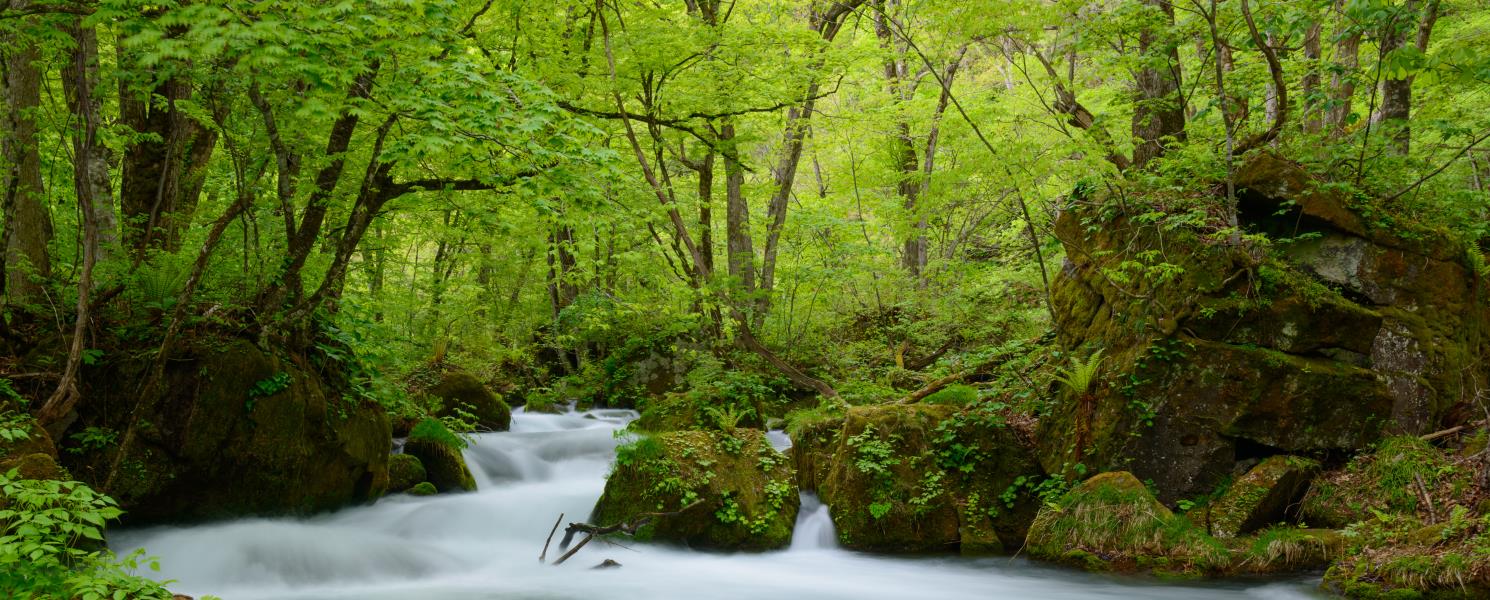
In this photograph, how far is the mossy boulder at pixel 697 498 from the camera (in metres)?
8.22

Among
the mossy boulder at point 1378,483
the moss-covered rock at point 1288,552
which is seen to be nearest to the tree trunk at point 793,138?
the moss-covered rock at point 1288,552

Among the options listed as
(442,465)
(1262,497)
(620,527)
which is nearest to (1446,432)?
(1262,497)

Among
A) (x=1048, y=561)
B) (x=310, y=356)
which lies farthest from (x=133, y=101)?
(x=1048, y=561)

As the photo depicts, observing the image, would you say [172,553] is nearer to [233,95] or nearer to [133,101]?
[233,95]

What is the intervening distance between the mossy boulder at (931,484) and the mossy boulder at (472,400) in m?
6.52

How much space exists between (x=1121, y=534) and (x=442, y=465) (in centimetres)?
782

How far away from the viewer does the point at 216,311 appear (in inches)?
302

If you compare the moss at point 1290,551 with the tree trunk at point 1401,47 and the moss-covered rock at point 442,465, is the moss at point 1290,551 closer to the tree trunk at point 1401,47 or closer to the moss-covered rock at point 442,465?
the tree trunk at point 1401,47

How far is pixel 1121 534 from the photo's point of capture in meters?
6.87

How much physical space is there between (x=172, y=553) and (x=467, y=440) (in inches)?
160

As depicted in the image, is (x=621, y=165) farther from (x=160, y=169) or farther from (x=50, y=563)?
(x=50, y=563)

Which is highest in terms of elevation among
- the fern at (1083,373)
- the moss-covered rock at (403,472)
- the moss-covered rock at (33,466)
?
the fern at (1083,373)

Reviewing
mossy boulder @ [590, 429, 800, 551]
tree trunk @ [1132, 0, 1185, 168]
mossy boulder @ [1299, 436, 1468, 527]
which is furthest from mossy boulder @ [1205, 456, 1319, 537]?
mossy boulder @ [590, 429, 800, 551]

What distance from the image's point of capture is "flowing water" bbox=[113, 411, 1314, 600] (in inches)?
269
